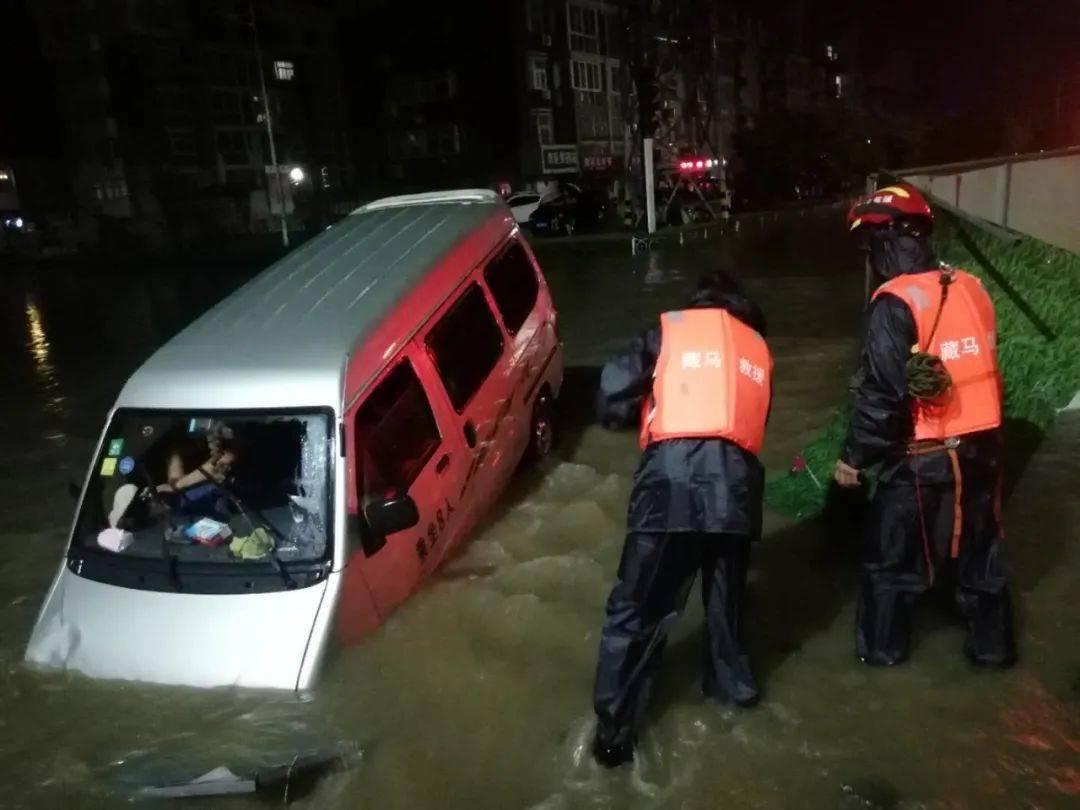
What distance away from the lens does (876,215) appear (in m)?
3.54

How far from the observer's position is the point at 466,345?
529 centimetres

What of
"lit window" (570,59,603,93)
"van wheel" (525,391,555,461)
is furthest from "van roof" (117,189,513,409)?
"lit window" (570,59,603,93)

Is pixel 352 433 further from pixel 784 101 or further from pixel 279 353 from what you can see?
pixel 784 101

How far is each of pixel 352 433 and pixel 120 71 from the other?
1664 inches

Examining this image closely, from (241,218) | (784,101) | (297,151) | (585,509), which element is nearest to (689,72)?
(784,101)

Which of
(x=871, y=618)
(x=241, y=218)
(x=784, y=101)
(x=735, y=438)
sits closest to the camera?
(x=735, y=438)

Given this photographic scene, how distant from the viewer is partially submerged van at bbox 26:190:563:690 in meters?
3.66

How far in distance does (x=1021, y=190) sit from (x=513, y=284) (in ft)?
18.9

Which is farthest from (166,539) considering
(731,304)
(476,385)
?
(731,304)

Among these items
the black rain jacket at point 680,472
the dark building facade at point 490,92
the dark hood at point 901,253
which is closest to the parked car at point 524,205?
the dark building facade at point 490,92

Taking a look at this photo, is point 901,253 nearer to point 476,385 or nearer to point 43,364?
point 476,385

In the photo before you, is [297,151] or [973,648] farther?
[297,151]

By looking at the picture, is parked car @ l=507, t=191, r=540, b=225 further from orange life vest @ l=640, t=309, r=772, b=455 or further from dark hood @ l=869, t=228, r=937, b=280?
orange life vest @ l=640, t=309, r=772, b=455

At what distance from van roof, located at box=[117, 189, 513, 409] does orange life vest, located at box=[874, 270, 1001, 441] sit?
2.43 meters
